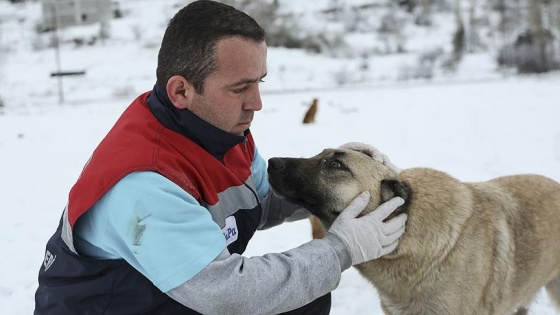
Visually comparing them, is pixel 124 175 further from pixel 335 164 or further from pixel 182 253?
pixel 335 164

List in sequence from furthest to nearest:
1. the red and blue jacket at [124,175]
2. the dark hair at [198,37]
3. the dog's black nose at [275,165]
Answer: the dog's black nose at [275,165] < the dark hair at [198,37] < the red and blue jacket at [124,175]

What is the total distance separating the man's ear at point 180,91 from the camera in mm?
1808

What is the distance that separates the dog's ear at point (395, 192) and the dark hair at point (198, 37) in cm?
89

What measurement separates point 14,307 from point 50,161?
4.75 meters

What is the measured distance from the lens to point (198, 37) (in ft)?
5.78

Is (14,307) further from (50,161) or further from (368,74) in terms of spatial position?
(368,74)

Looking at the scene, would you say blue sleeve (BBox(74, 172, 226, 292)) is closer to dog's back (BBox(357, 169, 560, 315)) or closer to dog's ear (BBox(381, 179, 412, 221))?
dog's ear (BBox(381, 179, 412, 221))

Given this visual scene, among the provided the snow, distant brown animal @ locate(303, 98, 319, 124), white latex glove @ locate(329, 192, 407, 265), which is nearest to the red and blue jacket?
white latex glove @ locate(329, 192, 407, 265)

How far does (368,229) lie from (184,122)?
0.84 metres

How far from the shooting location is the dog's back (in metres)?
2.28

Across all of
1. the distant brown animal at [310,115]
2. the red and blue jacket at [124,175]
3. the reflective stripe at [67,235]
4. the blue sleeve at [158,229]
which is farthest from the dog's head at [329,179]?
the distant brown animal at [310,115]

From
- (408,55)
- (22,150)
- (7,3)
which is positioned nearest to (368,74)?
(408,55)

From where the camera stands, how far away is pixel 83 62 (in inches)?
1142

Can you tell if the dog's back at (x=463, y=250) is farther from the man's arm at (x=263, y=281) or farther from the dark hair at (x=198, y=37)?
the dark hair at (x=198, y=37)
